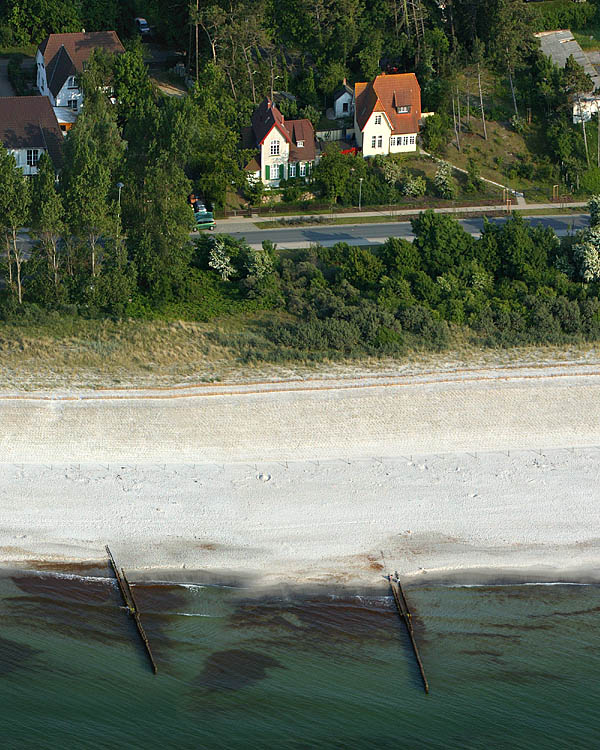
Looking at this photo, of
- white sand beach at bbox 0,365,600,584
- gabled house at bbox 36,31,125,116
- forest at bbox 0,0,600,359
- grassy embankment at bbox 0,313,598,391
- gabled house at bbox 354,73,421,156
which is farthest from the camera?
gabled house at bbox 36,31,125,116

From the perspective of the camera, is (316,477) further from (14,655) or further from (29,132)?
(29,132)

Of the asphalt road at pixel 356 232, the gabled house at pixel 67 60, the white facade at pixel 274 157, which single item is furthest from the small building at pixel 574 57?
the gabled house at pixel 67 60

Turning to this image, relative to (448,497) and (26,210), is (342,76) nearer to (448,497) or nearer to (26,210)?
(26,210)

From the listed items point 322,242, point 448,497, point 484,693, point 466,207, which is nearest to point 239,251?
point 322,242

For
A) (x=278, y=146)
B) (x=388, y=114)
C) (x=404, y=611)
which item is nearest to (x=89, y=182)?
(x=278, y=146)

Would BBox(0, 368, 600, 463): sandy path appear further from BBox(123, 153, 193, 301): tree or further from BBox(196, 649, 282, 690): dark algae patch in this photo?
BBox(123, 153, 193, 301): tree

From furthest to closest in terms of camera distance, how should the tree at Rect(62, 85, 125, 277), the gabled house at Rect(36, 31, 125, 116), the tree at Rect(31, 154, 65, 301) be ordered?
the gabled house at Rect(36, 31, 125, 116) → the tree at Rect(62, 85, 125, 277) → the tree at Rect(31, 154, 65, 301)

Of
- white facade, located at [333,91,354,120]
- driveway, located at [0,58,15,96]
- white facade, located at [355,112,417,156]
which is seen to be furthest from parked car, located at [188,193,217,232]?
driveway, located at [0,58,15,96]
